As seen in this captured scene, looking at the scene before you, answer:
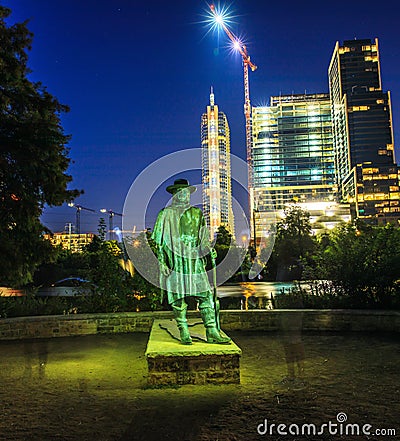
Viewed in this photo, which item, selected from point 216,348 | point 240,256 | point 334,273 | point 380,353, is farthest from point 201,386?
point 240,256

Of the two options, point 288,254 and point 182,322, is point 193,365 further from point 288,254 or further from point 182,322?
point 288,254

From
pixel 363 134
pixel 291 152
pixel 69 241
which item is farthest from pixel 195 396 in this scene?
pixel 291 152

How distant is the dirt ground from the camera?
4.02m

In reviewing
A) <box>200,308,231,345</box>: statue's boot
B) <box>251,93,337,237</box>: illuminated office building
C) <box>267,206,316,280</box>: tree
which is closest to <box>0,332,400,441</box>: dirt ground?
<box>200,308,231,345</box>: statue's boot

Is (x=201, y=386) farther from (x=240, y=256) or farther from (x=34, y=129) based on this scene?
(x=240, y=256)

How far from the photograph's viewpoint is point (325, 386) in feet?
17.4

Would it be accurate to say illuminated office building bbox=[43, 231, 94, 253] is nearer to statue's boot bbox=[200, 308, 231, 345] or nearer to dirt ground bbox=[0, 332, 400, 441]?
dirt ground bbox=[0, 332, 400, 441]

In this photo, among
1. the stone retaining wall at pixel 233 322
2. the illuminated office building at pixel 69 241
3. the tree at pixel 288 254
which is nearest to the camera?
the stone retaining wall at pixel 233 322

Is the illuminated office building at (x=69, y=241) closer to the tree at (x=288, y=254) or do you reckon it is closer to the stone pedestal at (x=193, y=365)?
the stone pedestal at (x=193, y=365)

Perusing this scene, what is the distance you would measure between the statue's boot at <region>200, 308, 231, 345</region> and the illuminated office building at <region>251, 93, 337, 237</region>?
172 meters

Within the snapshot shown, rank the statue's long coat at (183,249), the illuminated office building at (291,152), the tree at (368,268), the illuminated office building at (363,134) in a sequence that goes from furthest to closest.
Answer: the illuminated office building at (291,152), the illuminated office building at (363,134), the tree at (368,268), the statue's long coat at (183,249)

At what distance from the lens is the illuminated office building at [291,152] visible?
17788cm

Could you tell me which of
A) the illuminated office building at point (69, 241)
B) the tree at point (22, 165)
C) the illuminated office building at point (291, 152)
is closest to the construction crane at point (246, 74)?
the illuminated office building at point (291, 152)

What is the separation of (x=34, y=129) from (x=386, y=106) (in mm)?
174902
